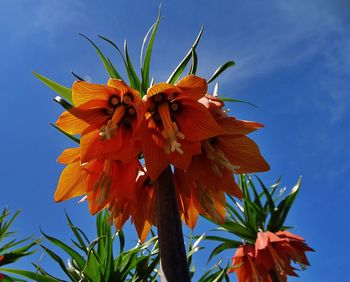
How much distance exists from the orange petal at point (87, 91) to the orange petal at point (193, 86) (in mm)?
231

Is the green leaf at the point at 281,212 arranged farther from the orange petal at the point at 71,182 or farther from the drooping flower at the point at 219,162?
the orange petal at the point at 71,182

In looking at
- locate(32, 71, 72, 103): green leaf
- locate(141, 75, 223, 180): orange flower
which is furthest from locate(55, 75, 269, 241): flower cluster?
locate(32, 71, 72, 103): green leaf

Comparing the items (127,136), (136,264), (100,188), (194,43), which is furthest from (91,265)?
(194,43)

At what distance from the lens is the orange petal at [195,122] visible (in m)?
1.15

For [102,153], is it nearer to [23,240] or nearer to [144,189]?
[144,189]

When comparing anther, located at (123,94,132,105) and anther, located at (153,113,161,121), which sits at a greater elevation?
anther, located at (153,113,161,121)

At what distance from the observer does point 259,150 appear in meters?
1.35

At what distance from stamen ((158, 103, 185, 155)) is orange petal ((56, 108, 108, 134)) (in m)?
0.20

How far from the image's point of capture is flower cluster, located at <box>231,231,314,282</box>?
9.88 ft

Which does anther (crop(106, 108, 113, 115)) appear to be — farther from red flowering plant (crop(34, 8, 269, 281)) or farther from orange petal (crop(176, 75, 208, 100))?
orange petal (crop(176, 75, 208, 100))

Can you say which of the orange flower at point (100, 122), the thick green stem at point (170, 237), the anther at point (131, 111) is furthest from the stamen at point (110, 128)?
the thick green stem at point (170, 237)

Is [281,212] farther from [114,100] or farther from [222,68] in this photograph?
[114,100]

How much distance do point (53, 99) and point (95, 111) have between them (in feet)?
0.43

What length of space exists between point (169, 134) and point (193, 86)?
152 millimetres
